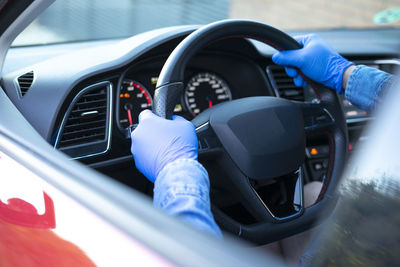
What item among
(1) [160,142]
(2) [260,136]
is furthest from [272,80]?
(1) [160,142]

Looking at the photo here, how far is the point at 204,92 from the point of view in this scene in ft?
7.58

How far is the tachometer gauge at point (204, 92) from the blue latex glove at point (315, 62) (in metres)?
0.51

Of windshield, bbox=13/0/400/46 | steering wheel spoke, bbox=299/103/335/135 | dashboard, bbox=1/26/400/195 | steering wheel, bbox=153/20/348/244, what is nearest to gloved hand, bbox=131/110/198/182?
steering wheel, bbox=153/20/348/244

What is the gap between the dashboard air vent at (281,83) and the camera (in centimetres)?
241

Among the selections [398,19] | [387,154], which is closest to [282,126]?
[387,154]

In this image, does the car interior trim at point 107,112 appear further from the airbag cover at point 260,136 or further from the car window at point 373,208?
the car window at point 373,208

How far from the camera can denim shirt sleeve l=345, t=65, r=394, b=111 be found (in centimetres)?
167

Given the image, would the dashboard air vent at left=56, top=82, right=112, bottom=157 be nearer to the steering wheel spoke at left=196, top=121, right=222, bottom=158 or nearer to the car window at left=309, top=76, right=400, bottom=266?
the steering wheel spoke at left=196, top=121, right=222, bottom=158

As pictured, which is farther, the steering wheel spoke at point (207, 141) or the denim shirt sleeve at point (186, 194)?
the steering wheel spoke at point (207, 141)

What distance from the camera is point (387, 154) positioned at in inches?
23.9

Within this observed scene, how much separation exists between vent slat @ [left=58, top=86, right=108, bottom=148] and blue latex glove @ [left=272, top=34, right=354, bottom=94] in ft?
2.50

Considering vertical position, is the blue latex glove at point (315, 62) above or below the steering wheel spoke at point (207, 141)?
above

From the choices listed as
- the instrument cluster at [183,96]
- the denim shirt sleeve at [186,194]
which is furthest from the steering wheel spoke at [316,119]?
the denim shirt sleeve at [186,194]

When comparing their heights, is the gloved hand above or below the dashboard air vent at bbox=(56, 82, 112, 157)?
above
